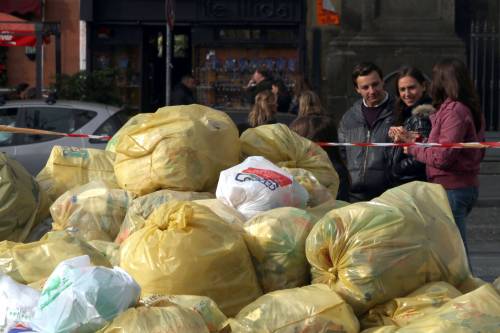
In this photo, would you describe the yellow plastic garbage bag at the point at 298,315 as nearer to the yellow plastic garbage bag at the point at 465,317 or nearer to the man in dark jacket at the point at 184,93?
the yellow plastic garbage bag at the point at 465,317

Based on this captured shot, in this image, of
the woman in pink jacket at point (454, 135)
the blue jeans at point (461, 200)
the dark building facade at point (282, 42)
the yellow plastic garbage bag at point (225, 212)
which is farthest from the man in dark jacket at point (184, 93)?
the yellow plastic garbage bag at point (225, 212)

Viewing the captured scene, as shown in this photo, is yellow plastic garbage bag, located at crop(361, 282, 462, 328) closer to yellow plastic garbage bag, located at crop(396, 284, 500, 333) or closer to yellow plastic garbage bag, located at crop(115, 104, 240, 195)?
yellow plastic garbage bag, located at crop(396, 284, 500, 333)

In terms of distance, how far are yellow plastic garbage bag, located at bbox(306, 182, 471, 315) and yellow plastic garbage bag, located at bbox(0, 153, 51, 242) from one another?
1.82 metres

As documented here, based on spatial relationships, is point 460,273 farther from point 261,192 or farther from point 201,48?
point 201,48

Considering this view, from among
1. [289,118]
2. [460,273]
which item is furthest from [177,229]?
[289,118]

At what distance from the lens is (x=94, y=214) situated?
553cm

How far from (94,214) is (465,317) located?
2.15m

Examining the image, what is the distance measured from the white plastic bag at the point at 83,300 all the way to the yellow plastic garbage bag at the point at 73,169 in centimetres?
212

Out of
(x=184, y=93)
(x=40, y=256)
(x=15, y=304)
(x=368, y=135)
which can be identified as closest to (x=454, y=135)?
(x=368, y=135)

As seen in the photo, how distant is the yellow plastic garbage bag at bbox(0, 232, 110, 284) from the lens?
4562mm

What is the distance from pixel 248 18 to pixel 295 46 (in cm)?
97

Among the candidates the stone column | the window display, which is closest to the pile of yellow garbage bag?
the stone column

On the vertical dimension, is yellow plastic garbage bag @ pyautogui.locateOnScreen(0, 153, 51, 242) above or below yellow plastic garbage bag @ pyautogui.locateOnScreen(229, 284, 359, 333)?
above

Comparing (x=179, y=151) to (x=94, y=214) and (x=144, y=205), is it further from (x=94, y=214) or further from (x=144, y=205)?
(x=94, y=214)
